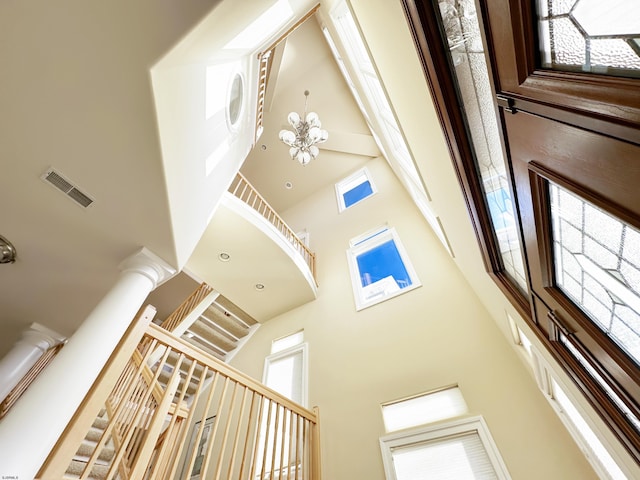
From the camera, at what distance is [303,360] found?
3.98 meters

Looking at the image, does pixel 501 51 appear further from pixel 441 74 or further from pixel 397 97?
pixel 397 97

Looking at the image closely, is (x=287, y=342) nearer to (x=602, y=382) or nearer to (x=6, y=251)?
(x=6, y=251)

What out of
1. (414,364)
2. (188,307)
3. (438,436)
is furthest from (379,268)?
(188,307)

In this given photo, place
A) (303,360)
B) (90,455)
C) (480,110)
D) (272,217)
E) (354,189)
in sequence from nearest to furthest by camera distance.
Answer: (480,110) → (90,455) → (303,360) → (272,217) → (354,189)

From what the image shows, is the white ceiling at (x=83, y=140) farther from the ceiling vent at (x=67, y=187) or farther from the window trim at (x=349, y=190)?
the window trim at (x=349, y=190)

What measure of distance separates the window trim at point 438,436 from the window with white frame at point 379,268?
5.66 feet

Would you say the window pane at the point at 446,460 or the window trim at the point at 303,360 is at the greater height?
the window trim at the point at 303,360

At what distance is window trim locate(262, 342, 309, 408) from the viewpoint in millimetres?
3601

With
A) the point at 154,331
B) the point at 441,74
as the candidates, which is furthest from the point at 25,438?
the point at 441,74

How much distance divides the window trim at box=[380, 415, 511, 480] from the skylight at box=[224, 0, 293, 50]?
3.87 meters

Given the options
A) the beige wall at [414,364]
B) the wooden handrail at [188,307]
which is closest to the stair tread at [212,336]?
the wooden handrail at [188,307]

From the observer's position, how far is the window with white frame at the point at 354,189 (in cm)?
674

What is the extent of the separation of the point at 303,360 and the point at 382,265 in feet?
6.69

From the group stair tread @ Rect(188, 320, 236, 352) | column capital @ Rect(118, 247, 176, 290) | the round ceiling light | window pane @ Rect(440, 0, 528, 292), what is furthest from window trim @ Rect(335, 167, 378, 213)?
the round ceiling light
